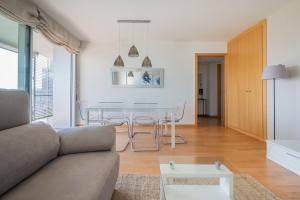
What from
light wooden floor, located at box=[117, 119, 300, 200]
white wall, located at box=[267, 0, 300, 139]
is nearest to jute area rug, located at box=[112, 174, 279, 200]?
light wooden floor, located at box=[117, 119, 300, 200]

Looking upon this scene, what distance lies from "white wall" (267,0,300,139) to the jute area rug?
164cm

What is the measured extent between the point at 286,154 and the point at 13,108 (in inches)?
116

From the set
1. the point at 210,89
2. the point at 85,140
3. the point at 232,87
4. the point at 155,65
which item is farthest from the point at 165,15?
the point at 210,89

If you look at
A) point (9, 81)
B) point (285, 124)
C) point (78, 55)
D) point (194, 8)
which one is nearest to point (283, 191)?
point (285, 124)

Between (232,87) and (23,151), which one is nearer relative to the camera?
(23,151)

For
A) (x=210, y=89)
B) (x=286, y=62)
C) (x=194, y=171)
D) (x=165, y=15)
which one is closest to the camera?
(x=194, y=171)

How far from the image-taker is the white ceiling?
3293 mm

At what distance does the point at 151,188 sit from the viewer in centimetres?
194

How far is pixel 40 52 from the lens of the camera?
5895 millimetres

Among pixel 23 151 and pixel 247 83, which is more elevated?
pixel 247 83

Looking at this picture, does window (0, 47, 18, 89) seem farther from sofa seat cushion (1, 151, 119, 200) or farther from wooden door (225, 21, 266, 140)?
wooden door (225, 21, 266, 140)

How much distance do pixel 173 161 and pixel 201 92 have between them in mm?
7283

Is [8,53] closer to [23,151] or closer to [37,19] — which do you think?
[37,19]

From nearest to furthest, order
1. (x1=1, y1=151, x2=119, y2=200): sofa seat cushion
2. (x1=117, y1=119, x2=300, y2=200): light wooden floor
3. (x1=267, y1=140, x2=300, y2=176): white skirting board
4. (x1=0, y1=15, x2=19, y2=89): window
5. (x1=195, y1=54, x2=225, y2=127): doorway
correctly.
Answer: (x1=1, y1=151, x2=119, y2=200): sofa seat cushion < (x1=117, y1=119, x2=300, y2=200): light wooden floor < (x1=267, y1=140, x2=300, y2=176): white skirting board < (x1=0, y1=15, x2=19, y2=89): window < (x1=195, y1=54, x2=225, y2=127): doorway
